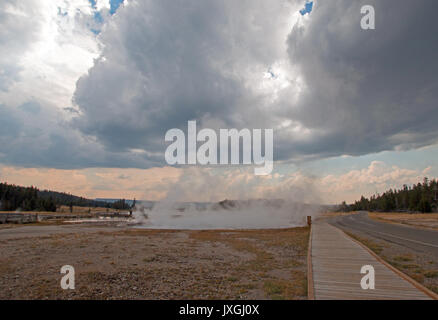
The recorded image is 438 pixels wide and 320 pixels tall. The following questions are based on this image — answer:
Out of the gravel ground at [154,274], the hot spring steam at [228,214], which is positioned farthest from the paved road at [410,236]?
the hot spring steam at [228,214]

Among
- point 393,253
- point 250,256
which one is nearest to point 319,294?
point 250,256

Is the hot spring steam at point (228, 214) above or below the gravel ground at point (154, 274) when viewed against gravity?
below

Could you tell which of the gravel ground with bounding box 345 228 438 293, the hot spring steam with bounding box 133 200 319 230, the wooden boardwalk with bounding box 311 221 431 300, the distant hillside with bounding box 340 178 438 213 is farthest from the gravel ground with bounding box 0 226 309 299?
the distant hillside with bounding box 340 178 438 213

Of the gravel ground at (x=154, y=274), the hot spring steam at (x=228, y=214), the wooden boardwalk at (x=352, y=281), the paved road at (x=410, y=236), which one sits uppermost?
the wooden boardwalk at (x=352, y=281)

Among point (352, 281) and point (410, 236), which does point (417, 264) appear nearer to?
point (352, 281)

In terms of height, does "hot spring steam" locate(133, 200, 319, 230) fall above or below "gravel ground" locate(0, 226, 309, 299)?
below

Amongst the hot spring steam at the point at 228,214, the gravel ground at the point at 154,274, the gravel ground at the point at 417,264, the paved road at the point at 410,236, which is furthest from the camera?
the hot spring steam at the point at 228,214

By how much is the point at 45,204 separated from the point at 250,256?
117 meters

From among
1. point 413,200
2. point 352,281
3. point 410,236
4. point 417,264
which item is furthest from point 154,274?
point 413,200

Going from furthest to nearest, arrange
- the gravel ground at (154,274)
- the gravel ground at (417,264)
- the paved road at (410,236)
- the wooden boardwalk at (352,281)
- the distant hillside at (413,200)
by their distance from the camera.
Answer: the distant hillside at (413,200), the paved road at (410,236), the gravel ground at (417,264), the gravel ground at (154,274), the wooden boardwalk at (352,281)

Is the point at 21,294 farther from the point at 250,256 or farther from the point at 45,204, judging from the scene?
the point at 45,204

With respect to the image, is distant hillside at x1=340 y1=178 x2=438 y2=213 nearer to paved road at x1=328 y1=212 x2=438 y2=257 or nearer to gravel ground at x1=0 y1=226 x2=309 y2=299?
paved road at x1=328 y1=212 x2=438 y2=257

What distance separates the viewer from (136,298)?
962 cm

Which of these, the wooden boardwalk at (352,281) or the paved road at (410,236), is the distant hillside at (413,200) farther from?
the wooden boardwalk at (352,281)
